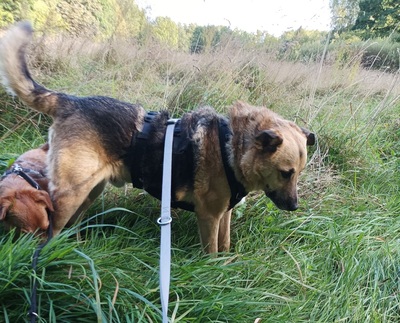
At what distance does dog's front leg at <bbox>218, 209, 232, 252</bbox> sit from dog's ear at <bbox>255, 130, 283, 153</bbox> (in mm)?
684

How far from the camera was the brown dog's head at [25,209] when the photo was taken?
2352 millimetres

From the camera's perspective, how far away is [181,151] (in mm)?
2717

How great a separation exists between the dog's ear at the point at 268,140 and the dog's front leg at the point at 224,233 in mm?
684

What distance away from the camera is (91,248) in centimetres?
226

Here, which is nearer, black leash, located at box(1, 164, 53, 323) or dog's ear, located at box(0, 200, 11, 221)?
black leash, located at box(1, 164, 53, 323)

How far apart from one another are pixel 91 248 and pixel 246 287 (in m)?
1.05

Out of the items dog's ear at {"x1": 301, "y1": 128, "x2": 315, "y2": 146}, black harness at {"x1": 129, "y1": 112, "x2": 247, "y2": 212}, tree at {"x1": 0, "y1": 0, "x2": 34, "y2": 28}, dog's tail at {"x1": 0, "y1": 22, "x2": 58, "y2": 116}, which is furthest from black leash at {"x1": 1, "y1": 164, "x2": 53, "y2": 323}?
tree at {"x1": 0, "y1": 0, "x2": 34, "y2": 28}

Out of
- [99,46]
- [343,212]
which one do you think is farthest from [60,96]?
[99,46]

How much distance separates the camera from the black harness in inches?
107

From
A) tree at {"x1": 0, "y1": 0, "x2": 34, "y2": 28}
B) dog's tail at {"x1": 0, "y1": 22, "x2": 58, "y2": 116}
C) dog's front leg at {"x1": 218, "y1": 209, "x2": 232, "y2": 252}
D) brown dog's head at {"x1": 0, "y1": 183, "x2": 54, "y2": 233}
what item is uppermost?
tree at {"x1": 0, "y1": 0, "x2": 34, "y2": 28}

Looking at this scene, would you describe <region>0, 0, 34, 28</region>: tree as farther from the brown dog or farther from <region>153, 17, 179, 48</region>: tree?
the brown dog

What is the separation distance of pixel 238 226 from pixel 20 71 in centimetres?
221

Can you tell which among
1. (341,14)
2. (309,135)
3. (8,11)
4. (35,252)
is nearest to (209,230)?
(309,135)

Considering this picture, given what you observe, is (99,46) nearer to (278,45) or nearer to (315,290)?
(278,45)
